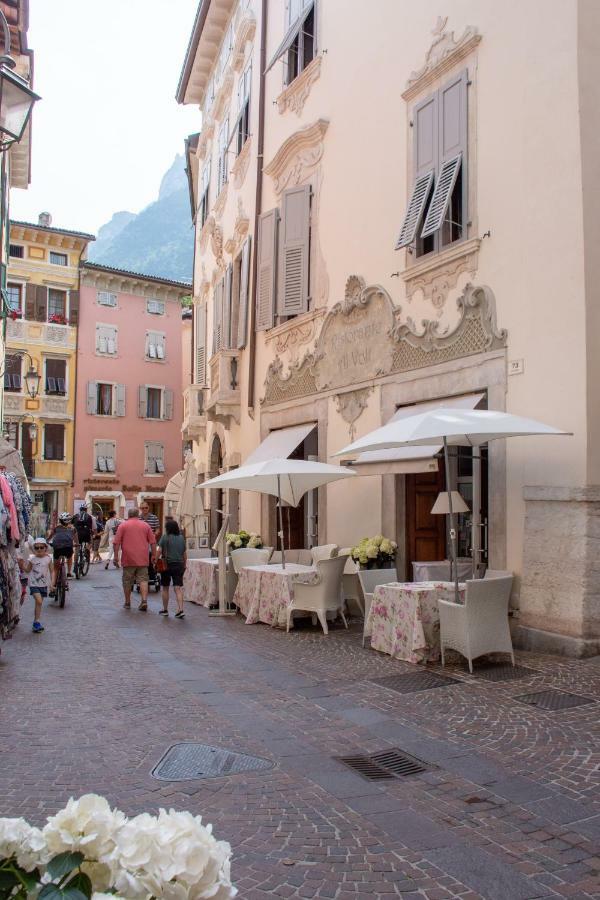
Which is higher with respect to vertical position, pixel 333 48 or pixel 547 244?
pixel 333 48

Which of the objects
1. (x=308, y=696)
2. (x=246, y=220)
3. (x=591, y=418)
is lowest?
(x=308, y=696)

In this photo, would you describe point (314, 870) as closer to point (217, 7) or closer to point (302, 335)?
point (302, 335)

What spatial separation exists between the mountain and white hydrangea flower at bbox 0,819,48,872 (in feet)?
494

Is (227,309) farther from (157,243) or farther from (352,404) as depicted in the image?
(157,243)

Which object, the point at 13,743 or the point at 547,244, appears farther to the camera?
the point at 547,244

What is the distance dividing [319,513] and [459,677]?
6.28 m

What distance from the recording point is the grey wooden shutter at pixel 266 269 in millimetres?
15008

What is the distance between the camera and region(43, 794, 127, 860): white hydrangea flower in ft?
4.93

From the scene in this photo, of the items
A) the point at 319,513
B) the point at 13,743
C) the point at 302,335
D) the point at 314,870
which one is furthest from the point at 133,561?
the point at 314,870

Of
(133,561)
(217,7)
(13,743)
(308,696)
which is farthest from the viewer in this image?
(217,7)

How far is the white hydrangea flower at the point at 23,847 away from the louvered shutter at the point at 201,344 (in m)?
19.7

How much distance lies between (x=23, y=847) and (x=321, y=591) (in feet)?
27.9

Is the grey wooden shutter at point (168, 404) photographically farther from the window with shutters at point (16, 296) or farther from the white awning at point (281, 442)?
the white awning at point (281, 442)

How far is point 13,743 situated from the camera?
518cm
